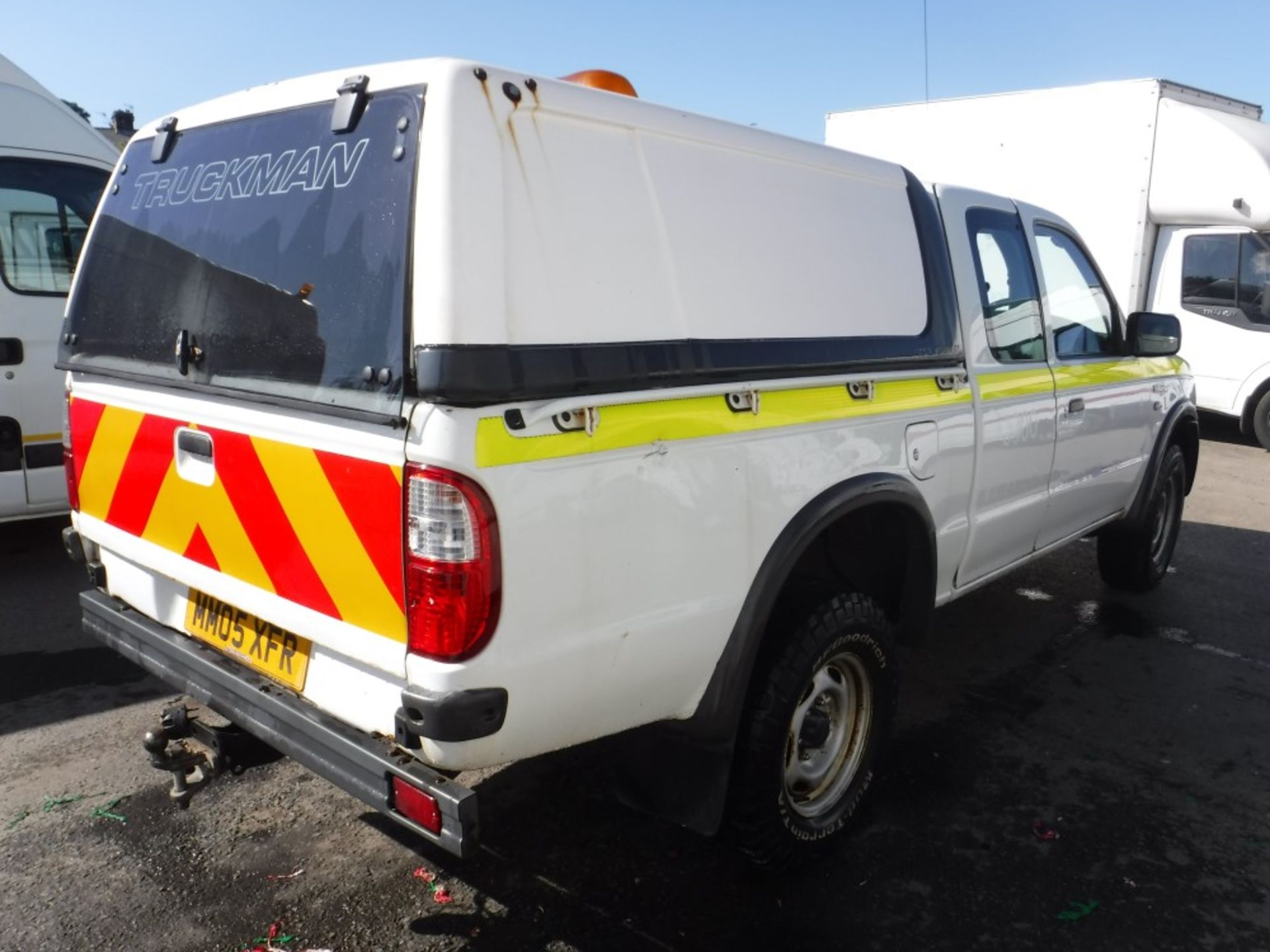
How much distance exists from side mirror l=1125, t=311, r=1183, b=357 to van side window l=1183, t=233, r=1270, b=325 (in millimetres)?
6966

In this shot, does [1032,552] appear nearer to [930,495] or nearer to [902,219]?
[930,495]

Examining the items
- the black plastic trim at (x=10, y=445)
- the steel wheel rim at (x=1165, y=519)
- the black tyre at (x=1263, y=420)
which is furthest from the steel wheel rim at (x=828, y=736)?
the black tyre at (x=1263, y=420)

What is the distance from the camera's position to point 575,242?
7.32 ft

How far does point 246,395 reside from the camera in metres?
2.44

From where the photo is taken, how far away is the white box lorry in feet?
32.9

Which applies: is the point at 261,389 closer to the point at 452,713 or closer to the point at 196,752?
the point at 452,713

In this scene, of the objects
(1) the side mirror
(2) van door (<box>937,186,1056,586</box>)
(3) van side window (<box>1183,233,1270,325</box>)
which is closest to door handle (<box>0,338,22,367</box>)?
(2) van door (<box>937,186,1056,586</box>)

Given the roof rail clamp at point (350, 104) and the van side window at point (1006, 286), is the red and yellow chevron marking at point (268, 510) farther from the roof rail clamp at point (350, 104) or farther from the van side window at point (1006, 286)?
the van side window at point (1006, 286)

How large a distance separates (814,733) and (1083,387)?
2.27 m

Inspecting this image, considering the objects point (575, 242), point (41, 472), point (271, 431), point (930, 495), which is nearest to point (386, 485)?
point (271, 431)

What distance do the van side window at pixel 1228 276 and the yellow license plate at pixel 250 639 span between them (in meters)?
10.9

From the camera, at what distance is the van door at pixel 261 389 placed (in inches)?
85.4

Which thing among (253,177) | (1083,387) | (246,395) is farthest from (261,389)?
(1083,387)

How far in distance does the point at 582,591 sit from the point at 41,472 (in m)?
4.29
